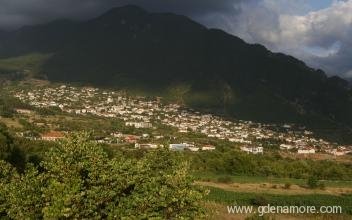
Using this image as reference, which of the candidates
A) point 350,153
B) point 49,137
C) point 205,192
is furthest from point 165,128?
point 205,192

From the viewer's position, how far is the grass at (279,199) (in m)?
56.6

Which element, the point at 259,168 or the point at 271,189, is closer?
the point at 271,189

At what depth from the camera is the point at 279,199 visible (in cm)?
6069

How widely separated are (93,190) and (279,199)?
4523 centimetres

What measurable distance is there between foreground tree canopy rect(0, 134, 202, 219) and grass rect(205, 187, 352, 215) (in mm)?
33824

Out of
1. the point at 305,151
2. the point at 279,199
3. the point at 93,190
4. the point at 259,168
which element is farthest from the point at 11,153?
the point at 305,151

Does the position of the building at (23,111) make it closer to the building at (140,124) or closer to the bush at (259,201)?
the building at (140,124)

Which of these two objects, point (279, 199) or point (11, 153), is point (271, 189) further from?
point (11, 153)

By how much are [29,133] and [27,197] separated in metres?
98.1

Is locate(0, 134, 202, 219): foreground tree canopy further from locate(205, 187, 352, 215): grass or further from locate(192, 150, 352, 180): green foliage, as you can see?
locate(192, 150, 352, 180): green foliage

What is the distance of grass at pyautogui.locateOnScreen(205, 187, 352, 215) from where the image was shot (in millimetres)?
56647

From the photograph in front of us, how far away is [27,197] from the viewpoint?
1897 cm

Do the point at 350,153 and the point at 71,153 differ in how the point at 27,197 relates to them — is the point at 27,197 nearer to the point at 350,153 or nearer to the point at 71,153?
the point at 71,153

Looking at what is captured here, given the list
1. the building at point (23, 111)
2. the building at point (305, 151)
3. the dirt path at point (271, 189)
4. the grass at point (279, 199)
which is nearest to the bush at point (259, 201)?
the grass at point (279, 199)
